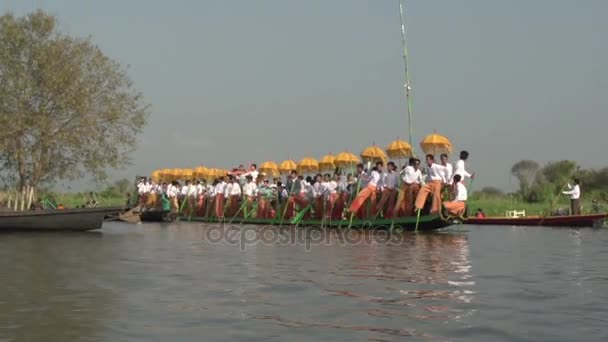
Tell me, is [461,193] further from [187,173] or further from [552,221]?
[187,173]

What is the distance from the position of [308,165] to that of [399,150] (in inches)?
328

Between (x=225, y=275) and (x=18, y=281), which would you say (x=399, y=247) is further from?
(x=18, y=281)

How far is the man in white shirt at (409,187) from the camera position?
23375 millimetres

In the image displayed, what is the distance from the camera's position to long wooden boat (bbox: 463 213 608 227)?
28.1 m

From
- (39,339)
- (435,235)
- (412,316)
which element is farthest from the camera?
(435,235)

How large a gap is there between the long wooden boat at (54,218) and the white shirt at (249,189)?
34.6 feet

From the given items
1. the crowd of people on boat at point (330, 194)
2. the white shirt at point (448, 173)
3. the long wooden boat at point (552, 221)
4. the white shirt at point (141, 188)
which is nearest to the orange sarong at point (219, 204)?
the crowd of people on boat at point (330, 194)

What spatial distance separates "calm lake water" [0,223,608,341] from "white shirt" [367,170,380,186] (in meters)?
7.31

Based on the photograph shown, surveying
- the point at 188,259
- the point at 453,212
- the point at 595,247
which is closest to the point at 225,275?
the point at 188,259

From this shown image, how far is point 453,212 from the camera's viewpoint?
22156mm

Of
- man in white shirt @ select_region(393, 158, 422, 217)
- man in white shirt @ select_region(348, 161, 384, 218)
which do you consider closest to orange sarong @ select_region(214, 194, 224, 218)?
man in white shirt @ select_region(348, 161, 384, 218)

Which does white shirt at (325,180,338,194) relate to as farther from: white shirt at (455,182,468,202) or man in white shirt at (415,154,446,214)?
white shirt at (455,182,468,202)

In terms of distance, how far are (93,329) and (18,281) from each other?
12.8ft

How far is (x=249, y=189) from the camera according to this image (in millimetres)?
33062
